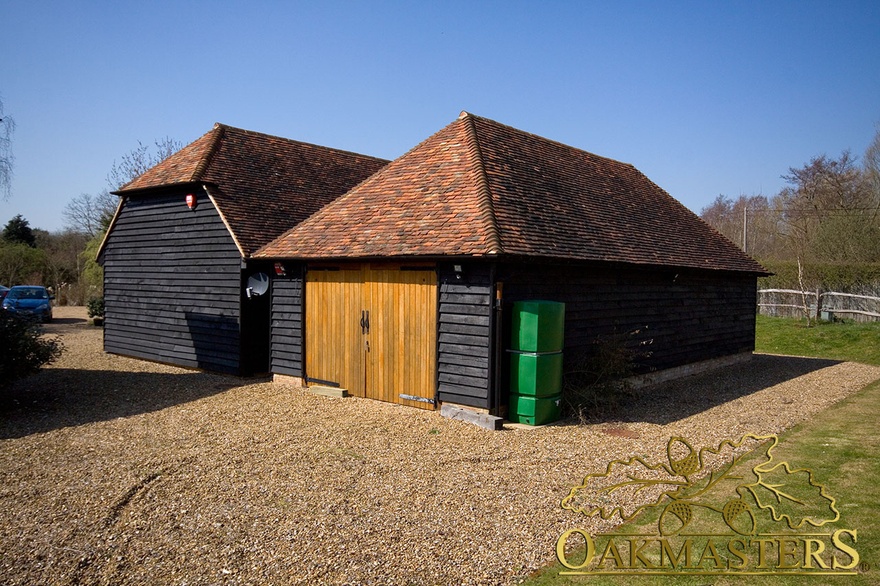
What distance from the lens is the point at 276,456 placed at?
25.5ft

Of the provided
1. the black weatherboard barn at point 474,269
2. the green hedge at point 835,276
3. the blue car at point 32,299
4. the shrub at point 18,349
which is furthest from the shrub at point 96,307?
the green hedge at point 835,276

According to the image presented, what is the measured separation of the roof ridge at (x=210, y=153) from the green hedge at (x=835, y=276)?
1951 cm

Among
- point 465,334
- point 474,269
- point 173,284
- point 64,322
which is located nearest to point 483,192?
point 474,269

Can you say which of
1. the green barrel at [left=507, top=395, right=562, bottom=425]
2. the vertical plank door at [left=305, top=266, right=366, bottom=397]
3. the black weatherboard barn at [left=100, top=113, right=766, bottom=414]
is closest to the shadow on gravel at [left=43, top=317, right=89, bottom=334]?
the black weatherboard barn at [left=100, top=113, right=766, bottom=414]

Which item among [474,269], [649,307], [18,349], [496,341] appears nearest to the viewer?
[496,341]

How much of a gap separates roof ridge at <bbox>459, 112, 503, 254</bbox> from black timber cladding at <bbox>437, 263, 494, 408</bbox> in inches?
19.2

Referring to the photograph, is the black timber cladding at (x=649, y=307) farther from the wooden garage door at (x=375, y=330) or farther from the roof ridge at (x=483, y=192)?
the wooden garage door at (x=375, y=330)

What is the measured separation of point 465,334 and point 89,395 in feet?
24.1

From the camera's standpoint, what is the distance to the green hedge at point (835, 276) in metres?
22.9

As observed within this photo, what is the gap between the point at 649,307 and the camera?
13133 millimetres

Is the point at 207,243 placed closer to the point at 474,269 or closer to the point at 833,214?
the point at 474,269

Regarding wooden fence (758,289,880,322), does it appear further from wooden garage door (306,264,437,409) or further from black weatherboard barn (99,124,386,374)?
wooden garage door (306,264,437,409)

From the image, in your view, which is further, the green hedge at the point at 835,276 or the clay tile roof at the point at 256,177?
the green hedge at the point at 835,276

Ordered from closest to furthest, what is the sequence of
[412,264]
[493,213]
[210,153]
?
[493,213] < [412,264] < [210,153]
